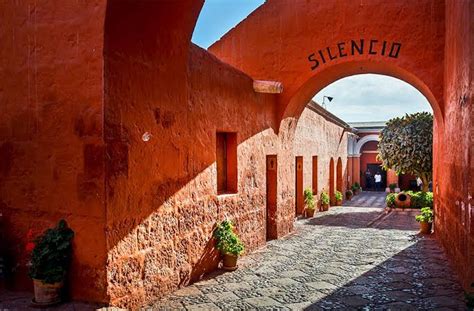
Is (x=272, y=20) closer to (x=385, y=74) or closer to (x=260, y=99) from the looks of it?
(x=260, y=99)

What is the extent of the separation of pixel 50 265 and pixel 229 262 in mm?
2809

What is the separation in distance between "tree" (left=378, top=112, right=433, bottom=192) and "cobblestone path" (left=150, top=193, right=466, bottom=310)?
5.14m

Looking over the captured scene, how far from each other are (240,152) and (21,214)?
3525 mm

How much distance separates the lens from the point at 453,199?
587 centimetres

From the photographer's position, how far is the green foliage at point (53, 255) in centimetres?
374

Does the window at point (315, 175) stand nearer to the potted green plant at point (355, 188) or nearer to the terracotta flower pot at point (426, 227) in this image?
the terracotta flower pot at point (426, 227)

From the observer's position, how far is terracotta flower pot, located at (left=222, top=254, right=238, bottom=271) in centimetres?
599

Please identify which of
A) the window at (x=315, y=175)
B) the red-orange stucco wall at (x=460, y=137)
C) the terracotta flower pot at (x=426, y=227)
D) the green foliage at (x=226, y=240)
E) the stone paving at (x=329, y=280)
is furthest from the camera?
the window at (x=315, y=175)

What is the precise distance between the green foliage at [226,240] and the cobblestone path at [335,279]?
324mm

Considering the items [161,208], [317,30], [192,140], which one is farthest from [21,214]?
[317,30]

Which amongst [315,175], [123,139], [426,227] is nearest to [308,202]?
[315,175]

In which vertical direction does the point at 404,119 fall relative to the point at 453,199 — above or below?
above

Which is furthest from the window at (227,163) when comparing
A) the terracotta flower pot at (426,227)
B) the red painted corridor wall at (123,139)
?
the terracotta flower pot at (426,227)

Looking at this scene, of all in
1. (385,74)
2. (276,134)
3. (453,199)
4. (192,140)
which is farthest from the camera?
(385,74)
